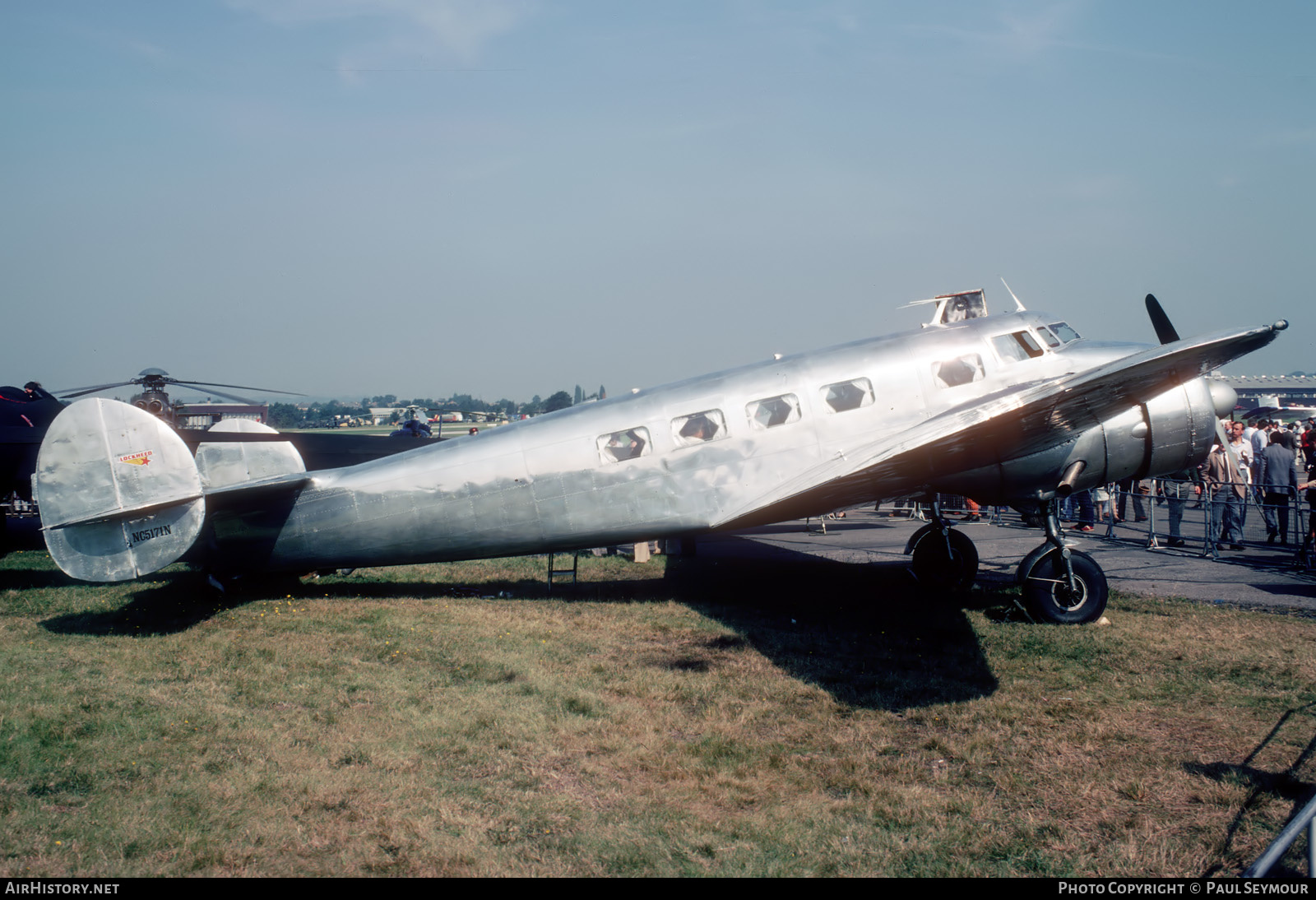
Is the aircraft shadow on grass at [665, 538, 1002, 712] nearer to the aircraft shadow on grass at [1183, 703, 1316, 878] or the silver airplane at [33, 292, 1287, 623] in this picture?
the silver airplane at [33, 292, 1287, 623]

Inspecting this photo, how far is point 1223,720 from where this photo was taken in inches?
255

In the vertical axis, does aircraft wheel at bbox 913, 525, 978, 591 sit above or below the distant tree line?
below

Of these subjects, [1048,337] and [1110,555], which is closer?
[1048,337]

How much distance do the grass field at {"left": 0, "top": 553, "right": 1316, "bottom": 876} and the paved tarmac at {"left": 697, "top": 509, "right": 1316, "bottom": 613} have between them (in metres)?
1.62

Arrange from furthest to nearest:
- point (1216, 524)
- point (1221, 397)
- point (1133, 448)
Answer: point (1216, 524)
point (1221, 397)
point (1133, 448)

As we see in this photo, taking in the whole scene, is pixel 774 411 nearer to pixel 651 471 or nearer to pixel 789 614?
pixel 651 471

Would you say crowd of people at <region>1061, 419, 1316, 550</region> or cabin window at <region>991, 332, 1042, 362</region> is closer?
cabin window at <region>991, 332, 1042, 362</region>

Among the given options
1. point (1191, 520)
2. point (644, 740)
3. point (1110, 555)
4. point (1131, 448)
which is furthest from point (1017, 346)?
point (1191, 520)

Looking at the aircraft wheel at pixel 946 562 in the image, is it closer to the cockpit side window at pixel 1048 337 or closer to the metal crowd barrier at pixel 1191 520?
the metal crowd barrier at pixel 1191 520

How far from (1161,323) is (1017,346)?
118 inches

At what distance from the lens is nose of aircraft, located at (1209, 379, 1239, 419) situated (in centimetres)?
989

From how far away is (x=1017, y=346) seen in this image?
32.8ft

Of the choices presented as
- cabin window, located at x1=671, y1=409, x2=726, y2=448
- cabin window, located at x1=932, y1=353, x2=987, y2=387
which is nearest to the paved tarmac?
cabin window, located at x1=932, y1=353, x2=987, y2=387

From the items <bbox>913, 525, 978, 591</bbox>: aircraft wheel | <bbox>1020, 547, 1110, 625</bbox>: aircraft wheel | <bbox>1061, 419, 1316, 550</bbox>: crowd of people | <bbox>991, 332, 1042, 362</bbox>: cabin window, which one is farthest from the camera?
<bbox>1061, 419, 1316, 550</bbox>: crowd of people
